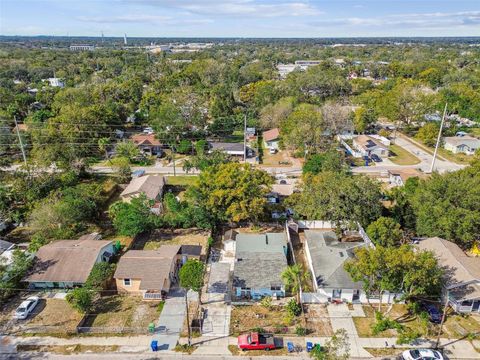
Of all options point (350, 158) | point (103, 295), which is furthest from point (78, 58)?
point (103, 295)

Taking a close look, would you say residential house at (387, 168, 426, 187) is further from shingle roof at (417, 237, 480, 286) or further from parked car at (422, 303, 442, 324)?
parked car at (422, 303, 442, 324)

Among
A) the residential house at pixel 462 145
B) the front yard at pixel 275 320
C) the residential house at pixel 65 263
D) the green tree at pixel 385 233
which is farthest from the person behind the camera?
the residential house at pixel 462 145

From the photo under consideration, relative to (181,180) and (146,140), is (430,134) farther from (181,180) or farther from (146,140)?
(146,140)

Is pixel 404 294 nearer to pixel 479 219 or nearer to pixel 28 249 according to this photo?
pixel 479 219

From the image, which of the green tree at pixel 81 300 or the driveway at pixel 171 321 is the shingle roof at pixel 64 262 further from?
the driveway at pixel 171 321

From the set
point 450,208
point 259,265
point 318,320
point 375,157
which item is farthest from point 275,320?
point 375,157

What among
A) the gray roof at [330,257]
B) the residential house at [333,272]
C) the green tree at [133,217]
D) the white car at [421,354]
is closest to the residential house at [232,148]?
the green tree at [133,217]
